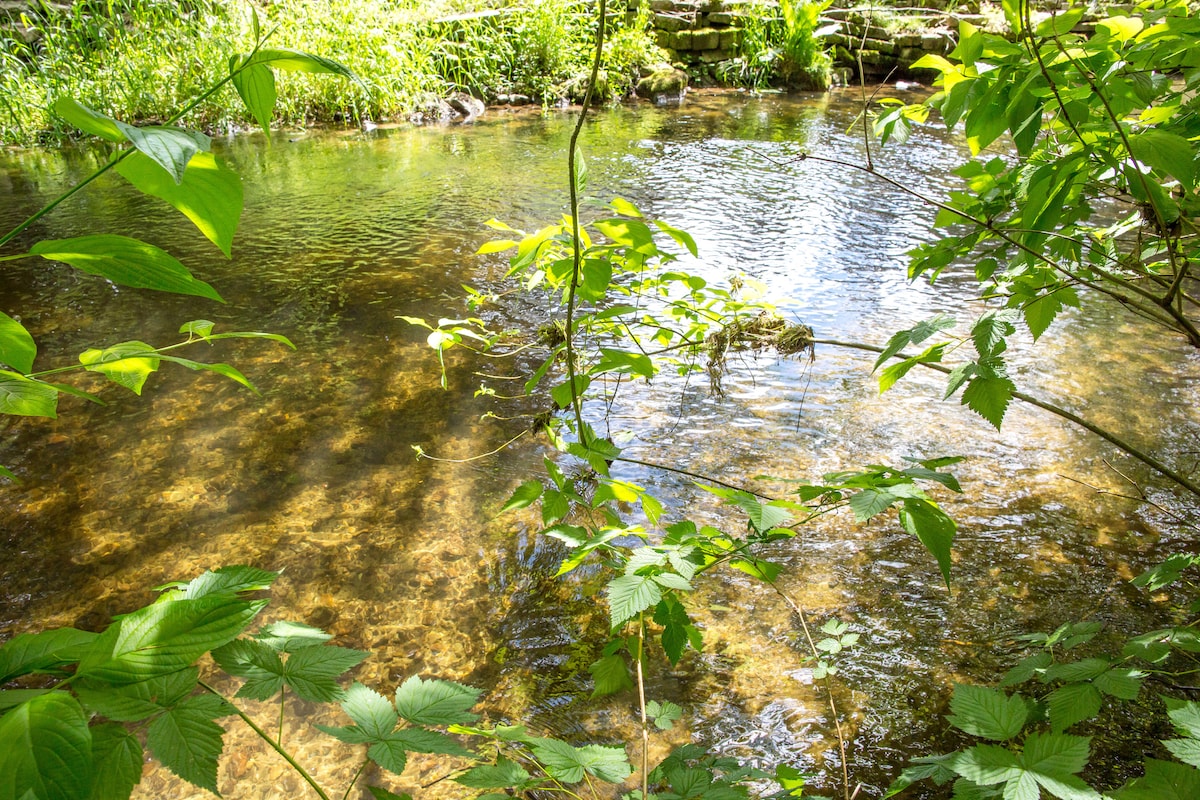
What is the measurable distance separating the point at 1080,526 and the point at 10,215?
20.8 ft

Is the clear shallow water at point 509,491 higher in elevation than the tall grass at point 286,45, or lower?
lower

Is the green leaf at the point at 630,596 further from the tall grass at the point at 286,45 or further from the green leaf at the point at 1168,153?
the tall grass at the point at 286,45

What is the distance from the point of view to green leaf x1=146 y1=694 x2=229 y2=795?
631 mm

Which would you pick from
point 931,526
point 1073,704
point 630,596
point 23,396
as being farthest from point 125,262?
point 1073,704

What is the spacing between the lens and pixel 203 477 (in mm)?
2463

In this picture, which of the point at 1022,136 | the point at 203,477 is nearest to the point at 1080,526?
the point at 1022,136

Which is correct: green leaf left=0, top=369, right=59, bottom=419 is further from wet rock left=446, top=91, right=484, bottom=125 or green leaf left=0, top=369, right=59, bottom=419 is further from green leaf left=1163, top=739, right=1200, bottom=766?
wet rock left=446, top=91, right=484, bottom=125

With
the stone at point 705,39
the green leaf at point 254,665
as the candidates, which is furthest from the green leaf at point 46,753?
the stone at point 705,39

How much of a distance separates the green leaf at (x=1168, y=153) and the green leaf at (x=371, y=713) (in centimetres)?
136

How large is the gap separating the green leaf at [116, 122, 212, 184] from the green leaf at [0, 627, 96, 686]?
37cm

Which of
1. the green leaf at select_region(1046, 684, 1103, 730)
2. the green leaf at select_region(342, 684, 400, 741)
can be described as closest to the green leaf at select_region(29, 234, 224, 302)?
the green leaf at select_region(342, 684, 400, 741)

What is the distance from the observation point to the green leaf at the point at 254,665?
2.57ft

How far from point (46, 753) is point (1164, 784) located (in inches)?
43.6

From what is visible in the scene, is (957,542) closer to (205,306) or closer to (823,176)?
(205,306)
